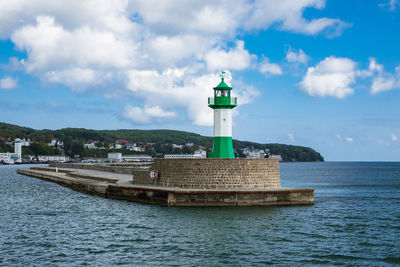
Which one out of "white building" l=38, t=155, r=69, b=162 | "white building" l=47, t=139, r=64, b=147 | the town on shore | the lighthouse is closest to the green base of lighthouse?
the lighthouse

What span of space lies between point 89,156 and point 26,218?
150 m

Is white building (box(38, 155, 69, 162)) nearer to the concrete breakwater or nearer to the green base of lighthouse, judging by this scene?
the concrete breakwater

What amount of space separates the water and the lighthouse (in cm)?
541

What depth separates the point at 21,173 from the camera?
223 ft

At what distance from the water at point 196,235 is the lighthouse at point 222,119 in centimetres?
541

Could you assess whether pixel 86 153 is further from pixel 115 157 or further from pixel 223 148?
pixel 223 148

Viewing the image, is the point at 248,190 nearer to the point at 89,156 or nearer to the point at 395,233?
the point at 395,233

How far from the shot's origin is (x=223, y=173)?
24234mm

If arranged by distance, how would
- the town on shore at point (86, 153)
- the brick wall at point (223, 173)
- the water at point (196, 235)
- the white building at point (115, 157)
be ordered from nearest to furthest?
the water at point (196, 235) < the brick wall at point (223, 173) < the white building at point (115, 157) < the town on shore at point (86, 153)

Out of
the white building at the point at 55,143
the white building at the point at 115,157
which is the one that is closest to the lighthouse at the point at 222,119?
the white building at the point at 115,157

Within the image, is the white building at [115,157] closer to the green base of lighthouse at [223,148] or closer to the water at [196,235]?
the green base of lighthouse at [223,148]

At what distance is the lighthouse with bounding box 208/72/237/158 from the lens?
26.8 meters

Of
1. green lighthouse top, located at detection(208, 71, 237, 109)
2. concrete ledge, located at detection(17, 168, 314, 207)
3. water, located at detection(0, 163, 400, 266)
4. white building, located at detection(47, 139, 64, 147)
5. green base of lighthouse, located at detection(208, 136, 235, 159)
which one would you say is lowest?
water, located at detection(0, 163, 400, 266)

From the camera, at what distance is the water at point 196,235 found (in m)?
13.6
